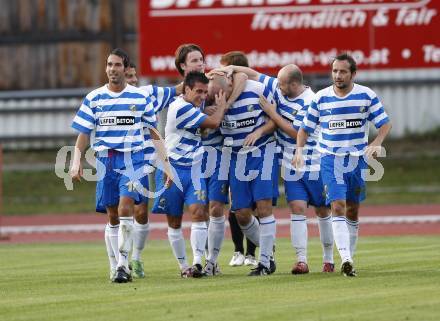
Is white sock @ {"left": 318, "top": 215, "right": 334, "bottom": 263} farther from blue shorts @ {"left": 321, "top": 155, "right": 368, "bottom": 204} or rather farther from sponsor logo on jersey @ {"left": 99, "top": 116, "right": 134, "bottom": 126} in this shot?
sponsor logo on jersey @ {"left": 99, "top": 116, "right": 134, "bottom": 126}

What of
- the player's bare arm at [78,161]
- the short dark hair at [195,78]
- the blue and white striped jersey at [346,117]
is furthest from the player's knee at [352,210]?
the player's bare arm at [78,161]

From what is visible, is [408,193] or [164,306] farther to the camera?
[408,193]

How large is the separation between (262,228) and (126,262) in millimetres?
1447

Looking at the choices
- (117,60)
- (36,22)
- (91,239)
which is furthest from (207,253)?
(36,22)

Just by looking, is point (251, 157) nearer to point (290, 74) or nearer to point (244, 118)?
point (244, 118)

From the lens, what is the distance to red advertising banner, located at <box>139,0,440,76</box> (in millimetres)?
→ 27250

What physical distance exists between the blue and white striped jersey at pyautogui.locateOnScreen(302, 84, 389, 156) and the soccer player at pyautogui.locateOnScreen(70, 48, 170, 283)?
1581mm

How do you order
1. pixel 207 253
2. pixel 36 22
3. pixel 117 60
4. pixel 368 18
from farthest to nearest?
pixel 36 22 → pixel 368 18 → pixel 207 253 → pixel 117 60

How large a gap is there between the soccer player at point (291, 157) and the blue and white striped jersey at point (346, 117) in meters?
0.46

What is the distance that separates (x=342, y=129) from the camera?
43.7ft

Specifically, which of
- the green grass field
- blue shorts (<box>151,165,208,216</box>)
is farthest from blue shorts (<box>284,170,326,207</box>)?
blue shorts (<box>151,165,208,216</box>)

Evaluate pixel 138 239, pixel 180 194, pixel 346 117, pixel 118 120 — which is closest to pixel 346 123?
pixel 346 117

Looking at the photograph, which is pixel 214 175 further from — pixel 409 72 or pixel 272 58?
pixel 409 72

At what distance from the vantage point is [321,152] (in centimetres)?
1345
